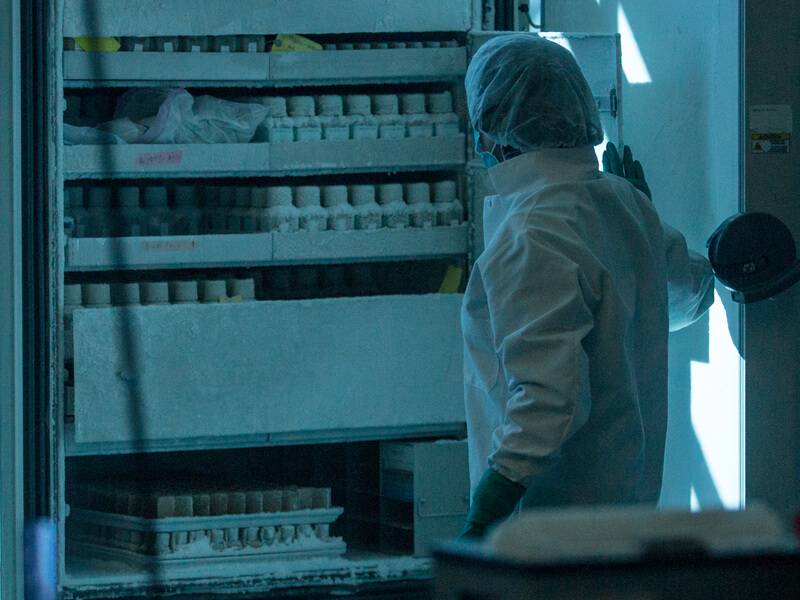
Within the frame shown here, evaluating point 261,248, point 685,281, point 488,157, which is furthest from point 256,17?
point 685,281

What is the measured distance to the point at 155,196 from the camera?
2.70 m

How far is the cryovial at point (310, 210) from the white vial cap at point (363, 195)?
99 mm

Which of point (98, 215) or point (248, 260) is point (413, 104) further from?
point (98, 215)

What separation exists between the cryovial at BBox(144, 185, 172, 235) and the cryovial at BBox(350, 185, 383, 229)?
1.73 feet

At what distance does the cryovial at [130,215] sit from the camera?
2.66 meters

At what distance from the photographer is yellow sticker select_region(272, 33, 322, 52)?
2.67 m

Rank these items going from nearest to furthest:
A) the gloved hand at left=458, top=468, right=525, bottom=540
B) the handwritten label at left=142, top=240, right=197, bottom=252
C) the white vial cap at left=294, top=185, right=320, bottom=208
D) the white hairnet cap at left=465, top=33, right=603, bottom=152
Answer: the gloved hand at left=458, top=468, right=525, bottom=540 → the white hairnet cap at left=465, top=33, right=603, bottom=152 → the handwritten label at left=142, top=240, right=197, bottom=252 → the white vial cap at left=294, top=185, right=320, bottom=208

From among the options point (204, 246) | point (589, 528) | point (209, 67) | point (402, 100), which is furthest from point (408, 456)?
A: point (589, 528)

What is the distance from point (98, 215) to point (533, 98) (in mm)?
1426

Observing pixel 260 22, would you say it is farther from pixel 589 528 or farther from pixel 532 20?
pixel 589 528

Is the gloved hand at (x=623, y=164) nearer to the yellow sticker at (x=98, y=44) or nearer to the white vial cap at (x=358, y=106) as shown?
the white vial cap at (x=358, y=106)

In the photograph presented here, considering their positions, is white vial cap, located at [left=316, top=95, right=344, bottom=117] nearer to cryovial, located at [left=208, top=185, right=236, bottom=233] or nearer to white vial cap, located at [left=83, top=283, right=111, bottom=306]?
cryovial, located at [left=208, top=185, right=236, bottom=233]

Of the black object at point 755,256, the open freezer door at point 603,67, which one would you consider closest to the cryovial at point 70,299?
the open freezer door at point 603,67

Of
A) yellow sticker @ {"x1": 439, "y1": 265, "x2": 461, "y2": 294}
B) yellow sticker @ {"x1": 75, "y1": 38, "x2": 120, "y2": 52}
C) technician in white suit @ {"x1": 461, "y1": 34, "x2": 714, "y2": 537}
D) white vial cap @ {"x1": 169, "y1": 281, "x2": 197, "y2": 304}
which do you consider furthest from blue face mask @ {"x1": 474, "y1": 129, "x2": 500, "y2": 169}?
yellow sticker @ {"x1": 75, "y1": 38, "x2": 120, "y2": 52}
